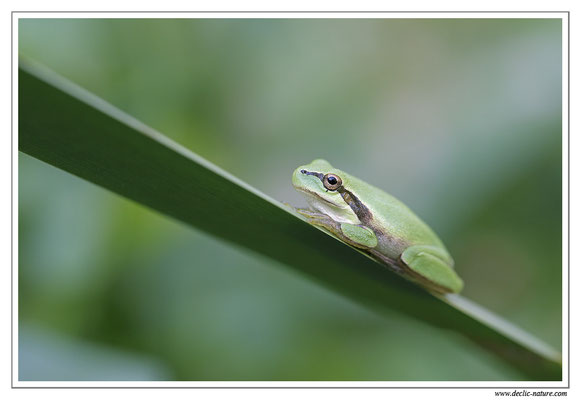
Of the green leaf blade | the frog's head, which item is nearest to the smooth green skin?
the frog's head

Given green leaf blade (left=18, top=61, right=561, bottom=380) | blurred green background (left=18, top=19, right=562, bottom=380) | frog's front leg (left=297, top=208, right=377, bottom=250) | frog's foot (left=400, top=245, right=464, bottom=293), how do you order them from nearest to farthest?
green leaf blade (left=18, top=61, right=561, bottom=380) → frog's front leg (left=297, top=208, right=377, bottom=250) → frog's foot (left=400, top=245, right=464, bottom=293) → blurred green background (left=18, top=19, right=562, bottom=380)

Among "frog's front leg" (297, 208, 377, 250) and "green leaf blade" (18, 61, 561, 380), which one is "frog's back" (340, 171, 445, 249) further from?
"green leaf blade" (18, 61, 561, 380)

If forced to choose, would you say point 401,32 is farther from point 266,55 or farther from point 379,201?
point 379,201

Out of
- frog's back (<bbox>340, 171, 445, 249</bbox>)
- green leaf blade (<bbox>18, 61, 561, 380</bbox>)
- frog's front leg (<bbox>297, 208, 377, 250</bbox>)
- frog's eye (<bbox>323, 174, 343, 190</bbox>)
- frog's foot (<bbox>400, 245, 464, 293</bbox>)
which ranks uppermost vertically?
frog's eye (<bbox>323, 174, 343, 190</bbox>)

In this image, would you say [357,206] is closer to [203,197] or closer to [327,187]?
[327,187]

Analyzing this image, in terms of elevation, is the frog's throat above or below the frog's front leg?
above

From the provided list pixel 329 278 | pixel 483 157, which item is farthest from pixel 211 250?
pixel 483 157
